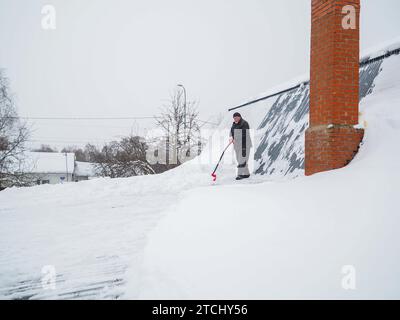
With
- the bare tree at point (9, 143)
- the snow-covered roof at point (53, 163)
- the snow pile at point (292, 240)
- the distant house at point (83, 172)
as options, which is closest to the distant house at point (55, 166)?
the snow-covered roof at point (53, 163)

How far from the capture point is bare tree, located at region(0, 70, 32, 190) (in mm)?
14758

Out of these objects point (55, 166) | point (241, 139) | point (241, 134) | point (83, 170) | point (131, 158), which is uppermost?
point (241, 134)

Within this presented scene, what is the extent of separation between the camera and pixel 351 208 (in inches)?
107

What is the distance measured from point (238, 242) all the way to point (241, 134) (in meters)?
5.80

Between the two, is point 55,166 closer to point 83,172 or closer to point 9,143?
point 83,172

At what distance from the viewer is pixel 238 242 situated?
2.43 meters

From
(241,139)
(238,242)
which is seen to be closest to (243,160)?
(241,139)

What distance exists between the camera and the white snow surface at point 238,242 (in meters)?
1.86

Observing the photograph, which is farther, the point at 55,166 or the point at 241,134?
the point at 55,166

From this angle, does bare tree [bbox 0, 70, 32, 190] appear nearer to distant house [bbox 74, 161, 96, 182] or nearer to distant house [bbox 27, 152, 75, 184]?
distant house [bbox 27, 152, 75, 184]

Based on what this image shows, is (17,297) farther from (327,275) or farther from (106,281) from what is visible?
(327,275)

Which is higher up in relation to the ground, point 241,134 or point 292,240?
point 241,134

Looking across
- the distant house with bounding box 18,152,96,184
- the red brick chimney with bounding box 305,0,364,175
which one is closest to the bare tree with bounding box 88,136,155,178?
the red brick chimney with bounding box 305,0,364,175

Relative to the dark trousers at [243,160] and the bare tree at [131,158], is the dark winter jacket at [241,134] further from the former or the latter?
the bare tree at [131,158]
